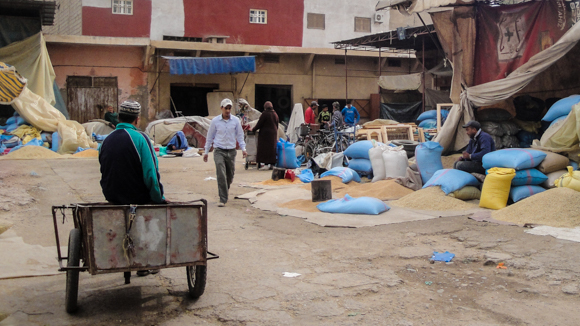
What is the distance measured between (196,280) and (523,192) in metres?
5.10

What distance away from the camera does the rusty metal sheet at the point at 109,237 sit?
3.27 metres

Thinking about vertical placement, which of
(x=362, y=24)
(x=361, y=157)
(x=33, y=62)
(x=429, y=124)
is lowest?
(x=361, y=157)

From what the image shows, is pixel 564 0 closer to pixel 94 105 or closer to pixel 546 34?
pixel 546 34

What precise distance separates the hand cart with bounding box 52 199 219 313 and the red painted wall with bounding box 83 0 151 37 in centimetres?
2204

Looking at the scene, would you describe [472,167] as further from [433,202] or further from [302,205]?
[302,205]

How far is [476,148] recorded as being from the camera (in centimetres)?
785

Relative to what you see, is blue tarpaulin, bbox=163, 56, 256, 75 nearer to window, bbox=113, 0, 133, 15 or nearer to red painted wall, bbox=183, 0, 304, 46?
red painted wall, bbox=183, 0, 304, 46

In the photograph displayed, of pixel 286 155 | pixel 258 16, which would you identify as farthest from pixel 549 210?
pixel 258 16

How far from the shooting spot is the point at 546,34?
8.51m

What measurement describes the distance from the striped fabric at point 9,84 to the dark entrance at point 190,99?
871 cm

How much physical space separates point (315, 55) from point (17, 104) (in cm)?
1240

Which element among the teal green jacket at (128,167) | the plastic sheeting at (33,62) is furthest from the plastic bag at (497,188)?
the plastic sheeting at (33,62)

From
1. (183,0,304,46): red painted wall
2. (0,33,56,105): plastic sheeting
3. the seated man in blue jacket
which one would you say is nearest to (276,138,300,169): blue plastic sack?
the seated man in blue jacket

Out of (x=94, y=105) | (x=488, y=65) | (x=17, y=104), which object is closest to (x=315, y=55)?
(x=94, y=105)
